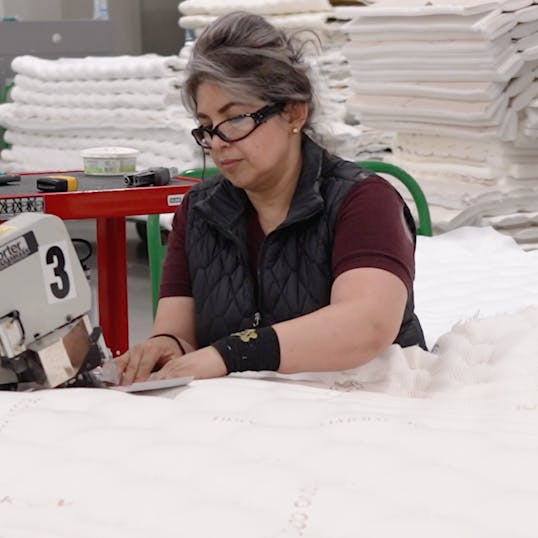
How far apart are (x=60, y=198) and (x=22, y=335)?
1.11 m

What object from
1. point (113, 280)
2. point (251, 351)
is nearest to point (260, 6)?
point (113, 280)

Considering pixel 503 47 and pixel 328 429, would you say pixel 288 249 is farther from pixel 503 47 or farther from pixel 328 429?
pixel 503 47

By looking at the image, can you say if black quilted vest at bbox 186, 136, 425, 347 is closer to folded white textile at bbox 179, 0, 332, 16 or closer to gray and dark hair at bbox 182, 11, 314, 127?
gray and dark hair at bbox 182, 11, 314, 127

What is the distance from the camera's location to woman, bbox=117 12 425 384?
1742mm

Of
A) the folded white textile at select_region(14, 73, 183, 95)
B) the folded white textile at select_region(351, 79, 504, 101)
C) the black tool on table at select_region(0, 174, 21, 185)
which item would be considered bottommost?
the folded white textile at select_region(14, 73, 183, 95)

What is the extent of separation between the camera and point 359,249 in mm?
1818

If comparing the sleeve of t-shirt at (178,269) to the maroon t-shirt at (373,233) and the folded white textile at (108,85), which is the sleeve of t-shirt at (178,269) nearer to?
the maroon t-shirt at (373,233)

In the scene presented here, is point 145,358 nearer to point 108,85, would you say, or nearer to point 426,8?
point 426,8

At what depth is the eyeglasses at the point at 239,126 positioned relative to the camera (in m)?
1.86

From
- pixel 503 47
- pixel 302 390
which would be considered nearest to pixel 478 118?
pixel 503 47

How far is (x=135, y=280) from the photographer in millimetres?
5254

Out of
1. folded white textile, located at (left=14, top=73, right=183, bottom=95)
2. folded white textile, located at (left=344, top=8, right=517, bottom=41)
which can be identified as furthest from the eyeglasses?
folded white textile, located at (left=14, top=73, right=183, bottom=95)

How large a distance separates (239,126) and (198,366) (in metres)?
0.43

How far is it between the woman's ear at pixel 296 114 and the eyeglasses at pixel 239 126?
4cm
